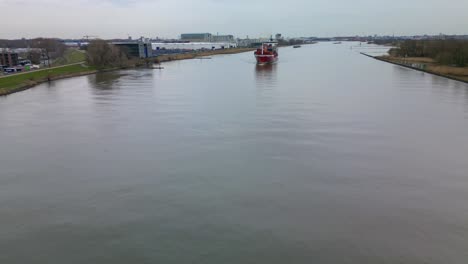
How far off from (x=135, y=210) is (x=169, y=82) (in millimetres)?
12250

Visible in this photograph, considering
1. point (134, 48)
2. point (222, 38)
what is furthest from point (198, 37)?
point (134, 48)

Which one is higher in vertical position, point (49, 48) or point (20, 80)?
point (49, 48)

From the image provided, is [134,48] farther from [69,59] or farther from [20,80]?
[20,80]

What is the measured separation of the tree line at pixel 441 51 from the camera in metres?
17.3

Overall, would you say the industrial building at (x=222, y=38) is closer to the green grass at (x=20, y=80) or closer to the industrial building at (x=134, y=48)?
the industrial building at (x=134, y=48)

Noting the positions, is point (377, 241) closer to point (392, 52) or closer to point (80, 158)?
point (80, 158)

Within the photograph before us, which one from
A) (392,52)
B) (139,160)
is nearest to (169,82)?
(139,160)

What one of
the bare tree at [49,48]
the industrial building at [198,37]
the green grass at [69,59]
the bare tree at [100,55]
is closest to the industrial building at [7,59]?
the green grass at [69,59]

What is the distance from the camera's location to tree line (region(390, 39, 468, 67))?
17312 mm

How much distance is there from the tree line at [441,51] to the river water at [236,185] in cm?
982

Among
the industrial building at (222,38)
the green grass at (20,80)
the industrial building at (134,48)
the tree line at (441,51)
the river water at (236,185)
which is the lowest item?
the river water at (236,185)

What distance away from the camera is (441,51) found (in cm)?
2116

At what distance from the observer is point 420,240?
3.42m

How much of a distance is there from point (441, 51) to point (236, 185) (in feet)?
69.4
